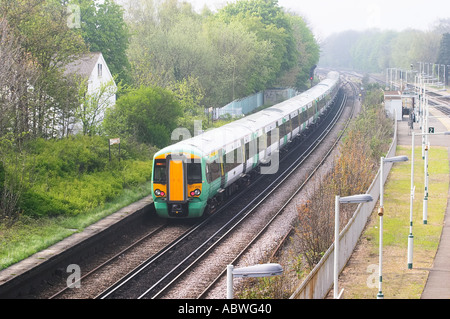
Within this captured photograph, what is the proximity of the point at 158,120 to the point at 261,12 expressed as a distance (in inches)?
2035

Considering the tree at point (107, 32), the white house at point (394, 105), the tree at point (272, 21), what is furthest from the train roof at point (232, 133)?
the tree at point (272, 21)

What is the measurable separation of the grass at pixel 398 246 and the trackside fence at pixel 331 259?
→ 36 centimetres

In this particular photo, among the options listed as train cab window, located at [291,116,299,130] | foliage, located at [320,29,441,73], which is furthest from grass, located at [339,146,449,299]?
foliage, located at [320,29,441,73]

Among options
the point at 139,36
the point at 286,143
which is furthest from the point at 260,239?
the point at 139,36

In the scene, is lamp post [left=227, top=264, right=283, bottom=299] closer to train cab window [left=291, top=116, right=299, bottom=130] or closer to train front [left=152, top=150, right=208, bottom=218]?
train front [left=152, top=150, right=208, bottom=218]

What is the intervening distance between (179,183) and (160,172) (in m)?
0.86

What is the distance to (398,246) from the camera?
23.6 m

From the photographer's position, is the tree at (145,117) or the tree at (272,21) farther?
the tree at (272,21)

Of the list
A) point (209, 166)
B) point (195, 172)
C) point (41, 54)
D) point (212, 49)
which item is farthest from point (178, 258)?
point (212, 49)

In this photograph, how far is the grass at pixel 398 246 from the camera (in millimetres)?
18906

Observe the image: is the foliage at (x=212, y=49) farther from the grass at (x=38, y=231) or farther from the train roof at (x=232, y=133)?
the grass at (x=38, y=231)

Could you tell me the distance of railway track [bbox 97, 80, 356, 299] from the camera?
18.2m

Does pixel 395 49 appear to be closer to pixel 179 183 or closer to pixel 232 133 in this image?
pixel 232 133
